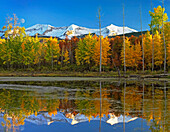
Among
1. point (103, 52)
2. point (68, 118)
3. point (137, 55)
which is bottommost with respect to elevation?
point (68, 118)

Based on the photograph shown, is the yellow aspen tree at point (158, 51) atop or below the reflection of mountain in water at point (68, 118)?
atop

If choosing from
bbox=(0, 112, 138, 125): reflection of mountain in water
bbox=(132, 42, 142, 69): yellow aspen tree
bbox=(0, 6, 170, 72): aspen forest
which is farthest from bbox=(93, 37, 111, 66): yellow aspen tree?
bbox=(0, 112, 138, 125): reflection of mountain in water

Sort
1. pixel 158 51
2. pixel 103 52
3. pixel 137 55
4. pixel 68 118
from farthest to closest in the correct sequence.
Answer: pixel 103 52, pixel 137 55, pixel 158 51, pixel 68 118

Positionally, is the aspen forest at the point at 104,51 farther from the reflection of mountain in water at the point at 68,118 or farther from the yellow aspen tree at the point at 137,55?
the reflection of mountain in water at the point at 68,118

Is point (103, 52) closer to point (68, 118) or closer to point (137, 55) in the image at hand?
point (137, 55)

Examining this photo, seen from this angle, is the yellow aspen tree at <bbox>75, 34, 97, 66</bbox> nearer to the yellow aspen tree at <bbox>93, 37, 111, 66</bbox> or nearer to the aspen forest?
the aspen forest

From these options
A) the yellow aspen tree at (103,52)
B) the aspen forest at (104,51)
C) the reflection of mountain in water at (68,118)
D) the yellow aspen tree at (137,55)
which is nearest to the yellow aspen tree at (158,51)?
the aspen forest at (104,51)

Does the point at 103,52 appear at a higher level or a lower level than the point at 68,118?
higher

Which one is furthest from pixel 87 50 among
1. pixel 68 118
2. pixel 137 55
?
pixel 68 118

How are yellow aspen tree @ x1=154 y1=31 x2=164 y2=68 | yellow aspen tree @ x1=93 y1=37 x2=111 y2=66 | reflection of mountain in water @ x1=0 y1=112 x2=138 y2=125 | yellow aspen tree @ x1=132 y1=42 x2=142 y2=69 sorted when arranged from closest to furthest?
reflection of mountain in water @ x1=0 y1=112 x2=138 y2=125 < yellow aspen tree @ x1=154 y1=31 x2=164 y2=68 < yellow aspen tree @ x1=132 y1=42 x2=142 y2=69 < yellow aspen tree @ x1=93 y1=37 x2=111 y2=66

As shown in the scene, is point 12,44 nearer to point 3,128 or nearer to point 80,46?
point 80,46

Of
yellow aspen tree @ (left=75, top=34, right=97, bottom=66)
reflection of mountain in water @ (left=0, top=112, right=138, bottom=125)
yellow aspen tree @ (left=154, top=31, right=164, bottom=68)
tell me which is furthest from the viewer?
yellow aspen tree @ (left=75, top=34, right=97, bottom=66)

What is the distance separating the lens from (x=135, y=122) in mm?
7008

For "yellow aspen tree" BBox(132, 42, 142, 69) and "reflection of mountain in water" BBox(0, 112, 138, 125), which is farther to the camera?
"yellow aspen tree" BBox(132, 42, 142, 69)
